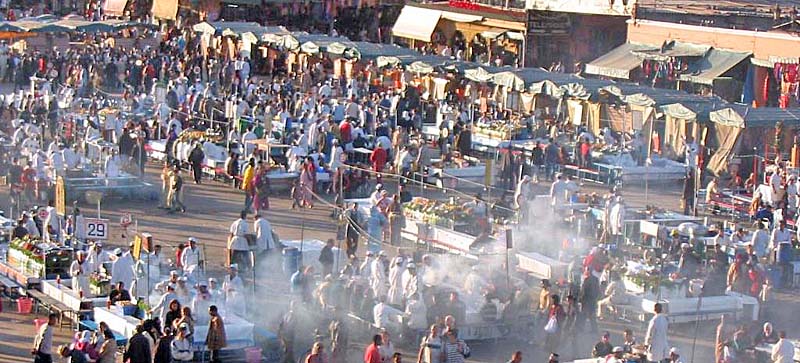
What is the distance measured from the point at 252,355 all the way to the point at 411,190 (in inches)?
538

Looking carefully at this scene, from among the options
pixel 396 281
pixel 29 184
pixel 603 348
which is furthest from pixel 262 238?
pixel 603 348

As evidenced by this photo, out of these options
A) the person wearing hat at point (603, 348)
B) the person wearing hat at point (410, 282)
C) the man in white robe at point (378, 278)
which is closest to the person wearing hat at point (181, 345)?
the person wearing hat at point (410, 282)

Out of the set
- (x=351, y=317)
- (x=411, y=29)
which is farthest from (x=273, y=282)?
(x=411, y=29)

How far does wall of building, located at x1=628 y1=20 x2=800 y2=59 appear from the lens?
4472 cm

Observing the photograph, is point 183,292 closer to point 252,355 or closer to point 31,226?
point 252,355

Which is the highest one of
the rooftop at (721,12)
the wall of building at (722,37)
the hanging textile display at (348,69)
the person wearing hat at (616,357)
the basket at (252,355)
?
the rooftop at (721,12)

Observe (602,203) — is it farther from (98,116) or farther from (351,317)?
(98,116)

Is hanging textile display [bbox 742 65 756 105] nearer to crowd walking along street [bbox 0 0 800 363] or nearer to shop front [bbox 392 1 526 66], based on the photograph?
crowd walking along street [bbox 0 0 800 363]

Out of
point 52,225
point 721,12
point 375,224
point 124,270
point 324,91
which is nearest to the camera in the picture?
point 124,270

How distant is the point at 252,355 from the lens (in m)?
22.1

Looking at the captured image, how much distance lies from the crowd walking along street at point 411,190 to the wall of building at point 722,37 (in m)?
0.10

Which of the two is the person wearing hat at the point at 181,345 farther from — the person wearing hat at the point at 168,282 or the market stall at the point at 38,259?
the market stall at the point at 38,259

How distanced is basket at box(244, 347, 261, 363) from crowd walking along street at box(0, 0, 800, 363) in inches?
1.1

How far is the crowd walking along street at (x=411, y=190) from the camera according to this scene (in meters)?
23.6
